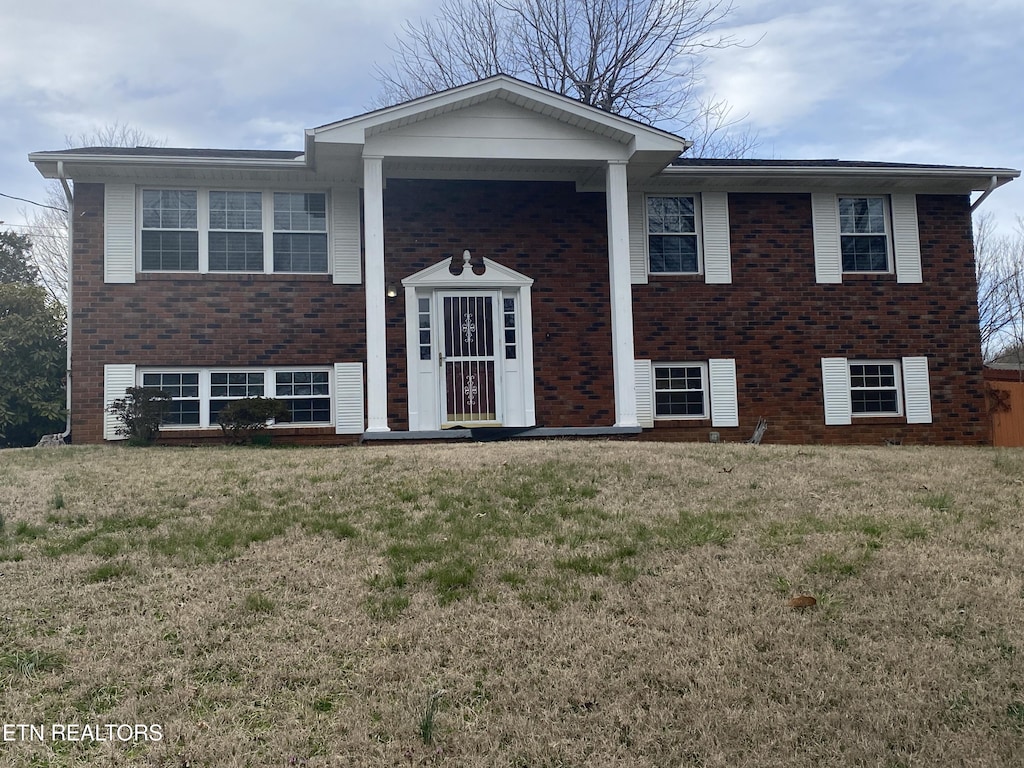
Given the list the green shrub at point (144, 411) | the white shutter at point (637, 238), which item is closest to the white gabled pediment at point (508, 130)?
the white shutter at point (637, 238)

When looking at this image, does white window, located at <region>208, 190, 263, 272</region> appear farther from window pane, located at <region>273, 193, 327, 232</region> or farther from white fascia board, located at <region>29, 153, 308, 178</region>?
white fascia board, located at <region>29, 153, 308, 178</region>

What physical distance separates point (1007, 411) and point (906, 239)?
4.42 metres

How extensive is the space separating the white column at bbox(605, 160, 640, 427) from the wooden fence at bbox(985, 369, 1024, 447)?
8360mm

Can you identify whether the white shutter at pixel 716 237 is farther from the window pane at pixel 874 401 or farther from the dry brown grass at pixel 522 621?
the dry brown grass at pixel 522 621

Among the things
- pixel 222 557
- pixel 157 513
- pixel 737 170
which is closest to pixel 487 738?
pixel 222 557

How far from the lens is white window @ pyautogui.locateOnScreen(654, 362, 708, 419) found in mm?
14570

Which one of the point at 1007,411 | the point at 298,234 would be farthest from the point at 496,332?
the point at 1007,411

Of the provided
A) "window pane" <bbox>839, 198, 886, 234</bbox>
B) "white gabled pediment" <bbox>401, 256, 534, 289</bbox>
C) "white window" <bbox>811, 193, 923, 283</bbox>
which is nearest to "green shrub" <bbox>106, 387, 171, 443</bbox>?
"white gabled pediment" <bbox>401, 256, 534, 289</bbox>

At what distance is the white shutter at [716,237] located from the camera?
14.7 meters

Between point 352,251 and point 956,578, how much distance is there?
10.4 m

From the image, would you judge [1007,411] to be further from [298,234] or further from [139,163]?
[139,163]

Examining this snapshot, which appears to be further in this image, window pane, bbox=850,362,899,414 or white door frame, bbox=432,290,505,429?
window pane, bbox=850,362,899,414

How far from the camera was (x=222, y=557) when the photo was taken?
6109 mm

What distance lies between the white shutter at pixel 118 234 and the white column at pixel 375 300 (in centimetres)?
373
